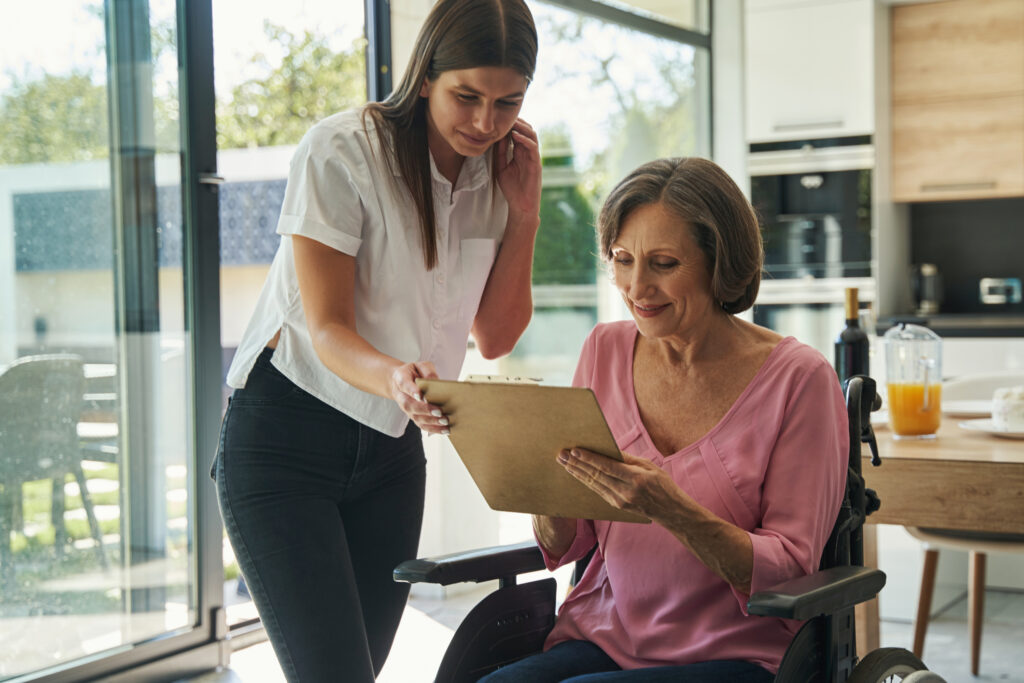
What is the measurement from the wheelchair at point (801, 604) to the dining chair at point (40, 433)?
1.56m

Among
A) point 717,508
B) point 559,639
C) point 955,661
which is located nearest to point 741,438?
point 717,508

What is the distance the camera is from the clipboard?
1.16 m

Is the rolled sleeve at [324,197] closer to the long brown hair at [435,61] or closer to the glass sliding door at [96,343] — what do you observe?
the long brown hair at [435,61]

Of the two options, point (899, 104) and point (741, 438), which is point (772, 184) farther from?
point (741, 438)

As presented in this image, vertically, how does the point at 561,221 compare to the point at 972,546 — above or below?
above

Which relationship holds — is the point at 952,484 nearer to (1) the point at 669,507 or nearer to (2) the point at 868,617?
(2) the point at 868,617

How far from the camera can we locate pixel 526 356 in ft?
14.7

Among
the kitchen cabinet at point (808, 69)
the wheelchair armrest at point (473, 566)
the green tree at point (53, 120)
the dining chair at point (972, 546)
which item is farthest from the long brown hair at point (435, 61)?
the kitchen cabinet at point (808, 69)

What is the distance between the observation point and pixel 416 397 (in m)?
1.25

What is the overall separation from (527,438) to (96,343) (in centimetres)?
202

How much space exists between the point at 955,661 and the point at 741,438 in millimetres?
2029

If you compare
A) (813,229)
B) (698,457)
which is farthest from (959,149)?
(698,457)

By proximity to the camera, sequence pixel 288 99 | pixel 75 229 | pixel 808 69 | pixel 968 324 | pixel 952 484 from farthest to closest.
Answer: pixel 288 99 < pixel 808 69 < pixel 968 324 < pixel 75 229 < pixel 952 484

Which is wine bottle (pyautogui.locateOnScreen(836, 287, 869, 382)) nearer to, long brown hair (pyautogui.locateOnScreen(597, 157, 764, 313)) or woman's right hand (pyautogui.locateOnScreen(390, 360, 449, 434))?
long brown hair (pyautogui.locateOnScreen(597, 157, 764, 313))
